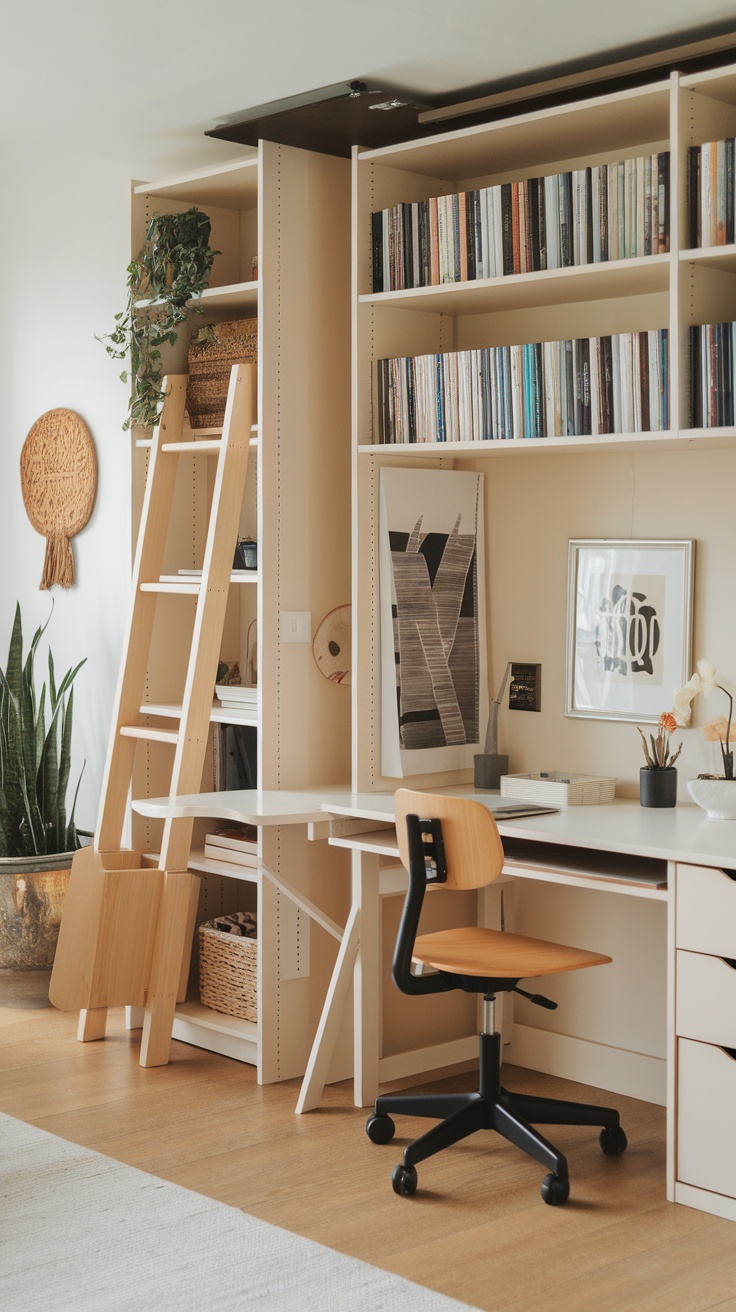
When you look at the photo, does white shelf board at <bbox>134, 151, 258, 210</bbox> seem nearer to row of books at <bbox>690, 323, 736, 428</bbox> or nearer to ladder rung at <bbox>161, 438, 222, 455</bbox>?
ladder rung at <bbox>161, 438, 222, 455</bbox>

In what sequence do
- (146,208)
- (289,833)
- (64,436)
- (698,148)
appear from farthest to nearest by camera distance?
1. (64,436)
2. (146,208)
3. (289,833)
4. (698,148)

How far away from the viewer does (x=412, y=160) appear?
3795mm

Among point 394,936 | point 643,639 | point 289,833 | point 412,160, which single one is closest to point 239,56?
point 412,160

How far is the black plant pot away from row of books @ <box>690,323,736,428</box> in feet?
2.67

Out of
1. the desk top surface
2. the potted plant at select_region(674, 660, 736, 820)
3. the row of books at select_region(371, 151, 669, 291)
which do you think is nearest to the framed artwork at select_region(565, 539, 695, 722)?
the potted plant at select_region(674, 660, 736, 820)

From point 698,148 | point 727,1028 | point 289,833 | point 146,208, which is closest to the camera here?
point 727,1028

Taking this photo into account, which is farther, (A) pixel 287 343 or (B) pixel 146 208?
(B) pixel 146 208

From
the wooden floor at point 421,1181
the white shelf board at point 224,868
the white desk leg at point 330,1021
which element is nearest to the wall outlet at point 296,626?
the white shelf board at point 224,868

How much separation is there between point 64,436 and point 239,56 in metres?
2.01

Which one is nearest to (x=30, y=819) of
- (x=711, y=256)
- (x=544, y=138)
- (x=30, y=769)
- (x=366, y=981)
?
(x=30, y=769)

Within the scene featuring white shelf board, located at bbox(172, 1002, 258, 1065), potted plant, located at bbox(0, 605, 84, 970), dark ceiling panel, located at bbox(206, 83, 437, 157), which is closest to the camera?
dark ceiling panel, located at bbox(206, 83, 437, 157)

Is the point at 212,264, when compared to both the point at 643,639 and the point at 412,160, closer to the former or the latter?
the point at 412,160

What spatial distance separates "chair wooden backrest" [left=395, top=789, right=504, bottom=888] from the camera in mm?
2969

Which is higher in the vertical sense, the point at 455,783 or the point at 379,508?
the point at 379,508
